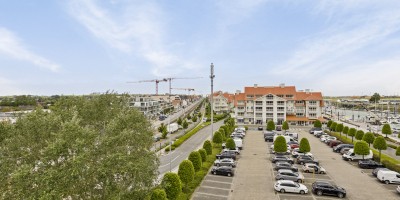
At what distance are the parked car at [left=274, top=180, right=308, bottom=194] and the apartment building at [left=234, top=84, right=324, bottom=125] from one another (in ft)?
211

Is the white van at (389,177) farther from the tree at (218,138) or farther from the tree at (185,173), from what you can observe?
the tree at (218,138)

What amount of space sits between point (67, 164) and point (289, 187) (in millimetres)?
25866

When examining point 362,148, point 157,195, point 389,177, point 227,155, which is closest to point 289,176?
point 389,177

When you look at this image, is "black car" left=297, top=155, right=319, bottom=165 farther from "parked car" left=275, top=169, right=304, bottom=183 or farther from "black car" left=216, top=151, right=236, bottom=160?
"black car" left=216, top=151, right=236, bottom=160

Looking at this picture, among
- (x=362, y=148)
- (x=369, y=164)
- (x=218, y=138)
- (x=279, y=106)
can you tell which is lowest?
(x=369, y=164)

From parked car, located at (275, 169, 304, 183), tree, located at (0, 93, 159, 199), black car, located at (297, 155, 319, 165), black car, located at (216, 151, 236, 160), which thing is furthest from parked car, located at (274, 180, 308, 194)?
tree, located at (0, 93, 159, 199)

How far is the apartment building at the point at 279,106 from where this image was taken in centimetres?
9469

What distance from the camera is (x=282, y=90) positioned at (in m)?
98.6

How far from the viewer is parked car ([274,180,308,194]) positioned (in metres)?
32.2

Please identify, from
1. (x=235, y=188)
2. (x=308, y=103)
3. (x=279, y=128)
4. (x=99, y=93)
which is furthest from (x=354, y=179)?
(x=308, y=103)

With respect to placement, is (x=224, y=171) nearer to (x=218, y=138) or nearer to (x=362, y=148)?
(x=218, y=138)

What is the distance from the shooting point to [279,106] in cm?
9456

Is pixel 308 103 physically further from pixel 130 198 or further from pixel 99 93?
pixel 130 198

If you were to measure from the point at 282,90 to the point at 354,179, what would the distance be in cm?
6323
